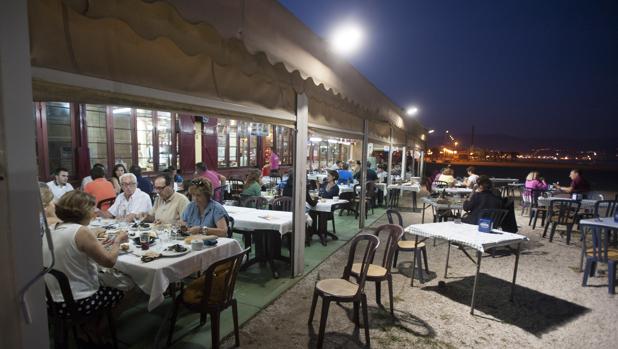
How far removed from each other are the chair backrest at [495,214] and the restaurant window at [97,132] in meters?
9.42

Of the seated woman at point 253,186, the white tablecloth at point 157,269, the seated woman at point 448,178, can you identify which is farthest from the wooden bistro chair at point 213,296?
the seated woman at point 448,178

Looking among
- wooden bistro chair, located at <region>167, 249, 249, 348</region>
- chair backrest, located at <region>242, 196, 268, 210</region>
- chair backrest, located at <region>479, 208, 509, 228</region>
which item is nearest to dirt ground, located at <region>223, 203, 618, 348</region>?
wooden bistro chair, located at <region>167, 249, 249, 348</region>

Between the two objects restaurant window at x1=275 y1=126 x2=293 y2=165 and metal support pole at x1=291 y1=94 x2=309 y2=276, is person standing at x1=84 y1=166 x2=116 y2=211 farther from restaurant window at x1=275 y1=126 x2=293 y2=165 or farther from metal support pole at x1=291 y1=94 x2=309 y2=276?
restaurant window at x1=275 y1=126 x2=293 y2=165

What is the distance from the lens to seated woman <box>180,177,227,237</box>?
4.32 metres

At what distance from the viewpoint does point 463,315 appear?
4.27 metres

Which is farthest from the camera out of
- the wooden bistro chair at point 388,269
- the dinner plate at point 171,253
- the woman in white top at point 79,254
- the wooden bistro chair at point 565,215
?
the wooden bistro chair at point 565,215

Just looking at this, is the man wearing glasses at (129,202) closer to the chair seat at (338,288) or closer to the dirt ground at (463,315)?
the dirt ground at (463,315)

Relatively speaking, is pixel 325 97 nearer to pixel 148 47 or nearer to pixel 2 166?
pixel 148 47

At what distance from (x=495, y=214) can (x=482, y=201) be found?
303 mm

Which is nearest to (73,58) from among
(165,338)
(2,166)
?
(2,166)

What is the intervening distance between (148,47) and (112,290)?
225 centimetres

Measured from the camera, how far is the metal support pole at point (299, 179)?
5.15 metres

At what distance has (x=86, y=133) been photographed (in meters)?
8.74

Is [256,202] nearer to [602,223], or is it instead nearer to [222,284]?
[222,284]
